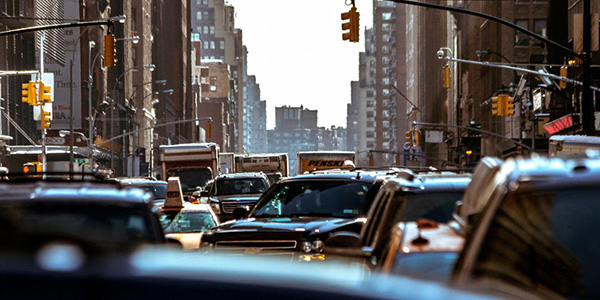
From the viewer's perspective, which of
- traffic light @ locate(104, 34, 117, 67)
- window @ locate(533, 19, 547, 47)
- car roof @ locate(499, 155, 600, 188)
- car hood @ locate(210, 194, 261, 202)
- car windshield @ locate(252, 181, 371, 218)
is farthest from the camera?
window @ locate(533, 19, 547, 47)

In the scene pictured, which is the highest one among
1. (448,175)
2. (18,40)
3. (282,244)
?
(18,40)

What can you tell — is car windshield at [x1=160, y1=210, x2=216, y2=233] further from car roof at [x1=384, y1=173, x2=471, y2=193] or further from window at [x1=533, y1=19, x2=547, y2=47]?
window at [x1=533, y1=19, x2=547, y2=47]

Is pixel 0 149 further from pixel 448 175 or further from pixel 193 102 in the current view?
pixel 193 102

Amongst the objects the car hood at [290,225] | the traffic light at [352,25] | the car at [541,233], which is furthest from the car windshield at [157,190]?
the car at [541,233]

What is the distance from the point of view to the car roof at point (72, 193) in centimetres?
758

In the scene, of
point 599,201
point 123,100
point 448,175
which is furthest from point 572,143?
point 123,100

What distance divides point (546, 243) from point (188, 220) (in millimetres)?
15717

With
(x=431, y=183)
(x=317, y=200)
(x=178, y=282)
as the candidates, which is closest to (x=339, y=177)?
(x=317, y=200)

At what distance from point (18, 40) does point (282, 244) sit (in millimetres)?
69616

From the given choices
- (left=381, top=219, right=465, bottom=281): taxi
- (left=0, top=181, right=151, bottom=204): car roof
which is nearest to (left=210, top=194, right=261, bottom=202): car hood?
(left=0, top=181, right=151, bottom=204): car roof

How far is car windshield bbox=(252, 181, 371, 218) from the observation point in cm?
1459

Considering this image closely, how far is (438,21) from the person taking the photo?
153375 millimetres

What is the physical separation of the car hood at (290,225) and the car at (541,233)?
781cm

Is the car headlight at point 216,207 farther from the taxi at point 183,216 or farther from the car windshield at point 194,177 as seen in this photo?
the car windshield at point 194,177
